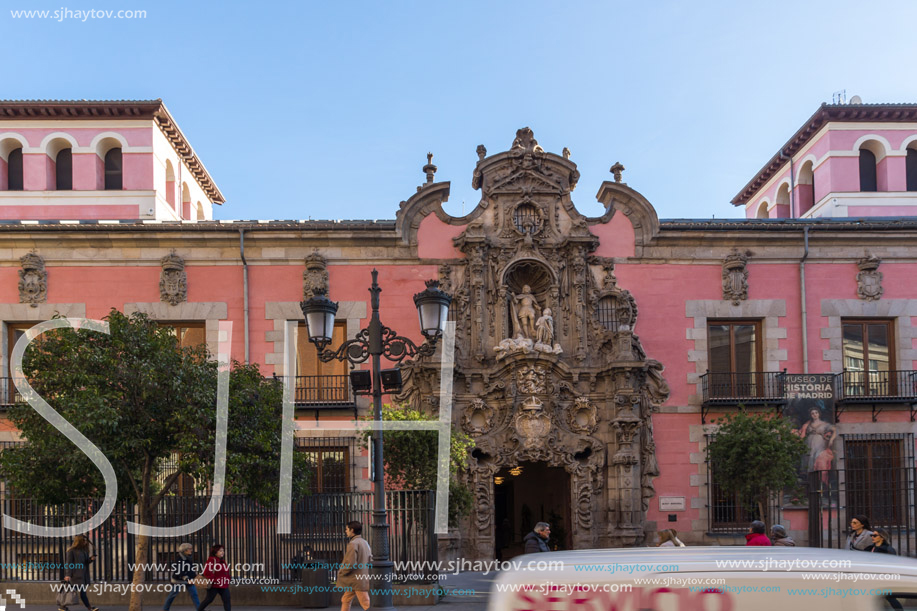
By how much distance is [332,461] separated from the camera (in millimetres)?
20125

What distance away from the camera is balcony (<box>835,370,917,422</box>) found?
20.2m

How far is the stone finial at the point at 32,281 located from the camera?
20.2 m

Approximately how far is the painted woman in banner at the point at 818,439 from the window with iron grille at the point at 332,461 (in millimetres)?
9963

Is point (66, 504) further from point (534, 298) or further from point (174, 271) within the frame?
point (534, 298)

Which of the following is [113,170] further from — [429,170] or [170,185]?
[429,170]

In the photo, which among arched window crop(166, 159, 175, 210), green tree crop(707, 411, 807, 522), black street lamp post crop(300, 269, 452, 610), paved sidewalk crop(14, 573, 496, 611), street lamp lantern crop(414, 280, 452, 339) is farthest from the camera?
arched window crop(166, 159, 175, 210)

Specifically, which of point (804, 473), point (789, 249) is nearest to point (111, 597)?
point (804, 473)

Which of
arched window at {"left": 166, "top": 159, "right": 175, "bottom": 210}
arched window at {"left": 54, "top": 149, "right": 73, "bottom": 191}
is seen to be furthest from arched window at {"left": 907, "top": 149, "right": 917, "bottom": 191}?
arched window at {"left": 54, "top": 149, "right": 73, "bottom": 191}

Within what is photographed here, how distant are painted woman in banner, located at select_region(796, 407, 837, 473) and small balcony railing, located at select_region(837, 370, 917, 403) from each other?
0.69m

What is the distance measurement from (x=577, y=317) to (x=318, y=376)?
5964mm

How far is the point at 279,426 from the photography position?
14859 mm

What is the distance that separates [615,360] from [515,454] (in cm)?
299

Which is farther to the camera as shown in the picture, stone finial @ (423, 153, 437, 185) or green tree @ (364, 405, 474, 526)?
stone finial @ (423, 153, 437, 185)

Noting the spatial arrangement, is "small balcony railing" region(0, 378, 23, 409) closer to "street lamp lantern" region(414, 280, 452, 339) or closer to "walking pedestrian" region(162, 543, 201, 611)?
"walking pedestrian" region(162, 543, 201, 611)
